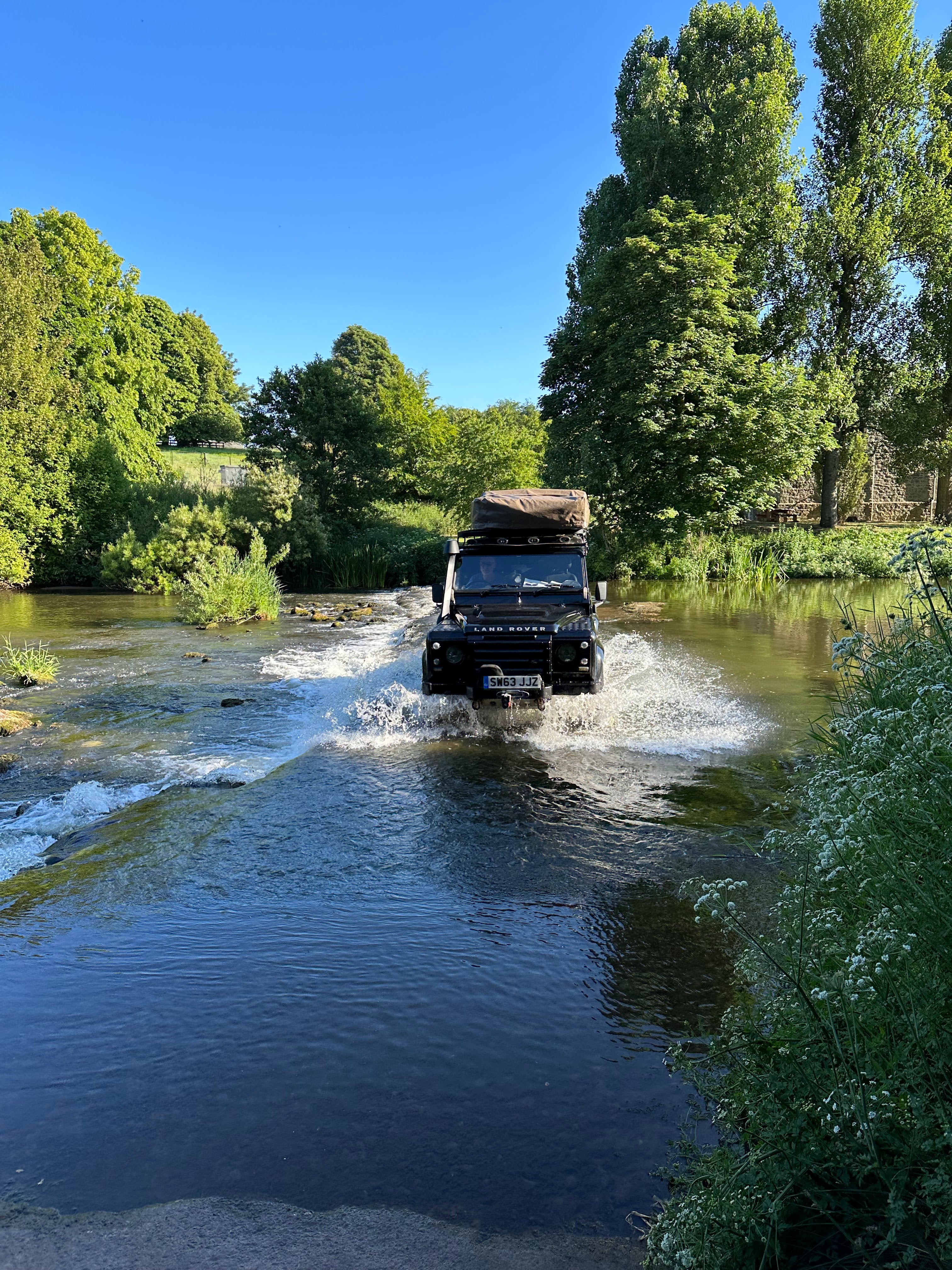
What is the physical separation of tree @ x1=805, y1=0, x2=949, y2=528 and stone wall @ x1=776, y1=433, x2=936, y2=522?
31.2ft

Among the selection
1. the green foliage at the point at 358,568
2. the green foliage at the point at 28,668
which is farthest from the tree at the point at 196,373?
the green foliage at the point at 28,668

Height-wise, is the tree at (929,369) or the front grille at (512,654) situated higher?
the tree at (929,369)

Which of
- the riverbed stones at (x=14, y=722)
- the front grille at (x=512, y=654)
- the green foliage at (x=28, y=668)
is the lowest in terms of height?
the riverbed stones at (x=14, y=722)

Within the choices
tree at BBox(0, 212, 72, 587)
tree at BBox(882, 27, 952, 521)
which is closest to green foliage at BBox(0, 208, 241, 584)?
tree at BBox(0, 212, 72, 587)

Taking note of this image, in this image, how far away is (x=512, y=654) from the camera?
986 cm

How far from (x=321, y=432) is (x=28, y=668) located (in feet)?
76.2

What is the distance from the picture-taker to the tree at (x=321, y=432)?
35625mm

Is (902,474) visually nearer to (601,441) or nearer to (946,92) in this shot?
(946,92)

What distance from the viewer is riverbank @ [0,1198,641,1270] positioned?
287 centimetres

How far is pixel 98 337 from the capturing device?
37188 millimetres

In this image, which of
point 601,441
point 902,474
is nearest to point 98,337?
point 601,441

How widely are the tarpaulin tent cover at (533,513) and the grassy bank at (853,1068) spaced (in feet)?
28.3

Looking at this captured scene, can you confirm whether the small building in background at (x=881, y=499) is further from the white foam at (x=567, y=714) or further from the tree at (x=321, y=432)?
the white foam at (x=567, y=714)

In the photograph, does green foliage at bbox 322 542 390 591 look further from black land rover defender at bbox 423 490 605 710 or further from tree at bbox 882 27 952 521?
tree at bbox 882 27 952 521
